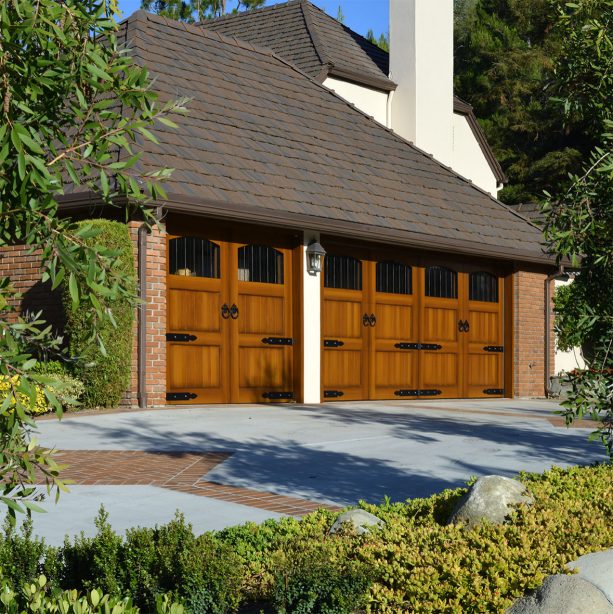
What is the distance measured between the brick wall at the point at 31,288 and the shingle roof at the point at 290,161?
8.25 ft

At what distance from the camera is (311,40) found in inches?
986

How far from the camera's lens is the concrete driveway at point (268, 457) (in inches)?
304

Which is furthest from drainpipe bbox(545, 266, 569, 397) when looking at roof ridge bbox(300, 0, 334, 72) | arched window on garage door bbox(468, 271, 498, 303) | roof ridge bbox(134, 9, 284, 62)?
roof ridge bbox(134, 9, 284, 62)

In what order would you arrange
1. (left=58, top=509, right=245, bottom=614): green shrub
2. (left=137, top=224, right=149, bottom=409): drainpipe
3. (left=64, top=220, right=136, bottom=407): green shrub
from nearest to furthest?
(left=58, top=509, right=245, bottom=614): green shrub
(left=64, top=220, right=136, bottom=407): green shrub
(left=137, top=224, right=149, bottom=409): drainpipe

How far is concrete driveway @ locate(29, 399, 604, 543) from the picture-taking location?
773 cm

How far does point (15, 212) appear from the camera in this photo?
3375mm

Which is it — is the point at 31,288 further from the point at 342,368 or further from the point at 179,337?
the point at 342,368

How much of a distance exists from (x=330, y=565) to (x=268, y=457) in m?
5.36

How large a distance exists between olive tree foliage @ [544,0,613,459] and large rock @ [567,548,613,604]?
1.05 metres

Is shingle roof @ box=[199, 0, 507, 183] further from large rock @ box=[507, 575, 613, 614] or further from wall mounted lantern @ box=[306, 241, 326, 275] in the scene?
large rock @ box=[507, 575, 613, 614]

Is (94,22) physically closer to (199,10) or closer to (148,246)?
(148,246)

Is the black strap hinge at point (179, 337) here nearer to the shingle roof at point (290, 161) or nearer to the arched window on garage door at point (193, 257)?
the arched window on garage door at point (193, 257)

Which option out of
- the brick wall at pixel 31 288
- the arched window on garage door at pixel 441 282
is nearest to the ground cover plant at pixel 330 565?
the brick wall at pixel 31 288

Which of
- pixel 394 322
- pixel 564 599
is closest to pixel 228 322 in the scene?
pixel 394 322
